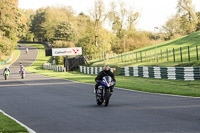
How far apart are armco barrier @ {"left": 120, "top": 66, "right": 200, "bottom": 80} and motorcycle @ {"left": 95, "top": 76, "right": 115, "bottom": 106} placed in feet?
47.1

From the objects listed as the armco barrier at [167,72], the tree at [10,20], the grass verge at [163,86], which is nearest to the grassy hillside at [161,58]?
the armco barrier at [167,72]

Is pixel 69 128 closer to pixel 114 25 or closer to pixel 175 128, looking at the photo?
pixel 175 128

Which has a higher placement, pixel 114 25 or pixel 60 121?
pixel 114 25

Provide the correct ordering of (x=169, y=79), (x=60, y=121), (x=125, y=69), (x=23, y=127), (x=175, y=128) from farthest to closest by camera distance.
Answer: (x=125, y=69)
(x=169, y=79)
(x=60, y=121)
(x=23, y=127)
(x=175, y=128)

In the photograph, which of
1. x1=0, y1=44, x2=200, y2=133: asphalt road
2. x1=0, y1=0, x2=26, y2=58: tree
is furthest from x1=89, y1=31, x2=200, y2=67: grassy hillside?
x1=0, y1=0, x2=26, y2=58: tree

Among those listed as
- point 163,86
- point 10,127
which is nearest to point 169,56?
point 163,86

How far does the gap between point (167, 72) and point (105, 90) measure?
18.0m

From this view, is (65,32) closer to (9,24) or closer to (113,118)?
(9,24)

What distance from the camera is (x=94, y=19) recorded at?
277ft

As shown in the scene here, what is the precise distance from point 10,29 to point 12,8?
4.64m

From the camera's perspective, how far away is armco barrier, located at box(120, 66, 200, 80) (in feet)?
91.1

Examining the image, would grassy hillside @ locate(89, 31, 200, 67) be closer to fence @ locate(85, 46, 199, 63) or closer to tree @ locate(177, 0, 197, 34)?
fence @ locate(85, 46, 199, 63)

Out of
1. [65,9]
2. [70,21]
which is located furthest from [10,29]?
[65,9]

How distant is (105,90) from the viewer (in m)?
14.1
